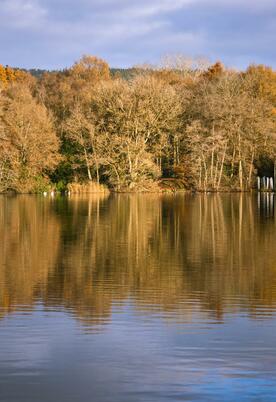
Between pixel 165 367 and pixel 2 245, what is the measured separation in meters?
12.3

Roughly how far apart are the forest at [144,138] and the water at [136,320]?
1349 inches

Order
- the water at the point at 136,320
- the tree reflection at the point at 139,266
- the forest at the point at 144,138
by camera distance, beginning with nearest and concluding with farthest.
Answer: the water at the point at 136,320
the tree reflection at the point at 139,266
the forest at the point at 144,138

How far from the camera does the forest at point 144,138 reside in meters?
53.7

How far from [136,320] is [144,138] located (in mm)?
47696

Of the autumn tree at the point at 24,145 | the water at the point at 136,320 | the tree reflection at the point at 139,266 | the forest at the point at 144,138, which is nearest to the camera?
the water at the point at 136,320

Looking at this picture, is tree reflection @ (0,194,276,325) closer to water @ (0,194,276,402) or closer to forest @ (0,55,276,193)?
water @ (0,194,276,402)

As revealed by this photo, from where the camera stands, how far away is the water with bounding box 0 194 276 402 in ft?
21.5

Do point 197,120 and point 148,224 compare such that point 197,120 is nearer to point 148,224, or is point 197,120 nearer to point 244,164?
point 244,164

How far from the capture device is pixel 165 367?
7.12 metres

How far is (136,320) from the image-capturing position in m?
9.36

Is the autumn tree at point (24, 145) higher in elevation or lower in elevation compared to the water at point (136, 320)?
higher

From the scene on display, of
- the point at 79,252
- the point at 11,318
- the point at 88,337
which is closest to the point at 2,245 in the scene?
the point at 79,252

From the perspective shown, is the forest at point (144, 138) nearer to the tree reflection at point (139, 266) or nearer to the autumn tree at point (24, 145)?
the autumn tree at point (24, 145)

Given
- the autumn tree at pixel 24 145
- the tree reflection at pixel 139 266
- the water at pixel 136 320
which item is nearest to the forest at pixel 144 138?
the autumn tree at pixel 24 145
